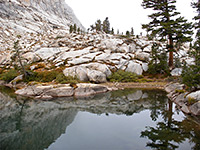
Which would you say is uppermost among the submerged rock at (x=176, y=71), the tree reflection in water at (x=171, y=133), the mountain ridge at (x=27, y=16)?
the mountain ridge at (x=27, y=16)

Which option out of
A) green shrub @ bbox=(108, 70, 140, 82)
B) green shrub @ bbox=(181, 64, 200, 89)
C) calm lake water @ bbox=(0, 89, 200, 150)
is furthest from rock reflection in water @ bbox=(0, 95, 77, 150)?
green shrub @ bbox=(108, 70, 140, 82)

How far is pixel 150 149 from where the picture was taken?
25.5 feet

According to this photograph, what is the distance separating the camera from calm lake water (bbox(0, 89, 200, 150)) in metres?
8.52

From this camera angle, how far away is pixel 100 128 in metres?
11.2

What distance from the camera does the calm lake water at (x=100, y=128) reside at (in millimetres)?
8523

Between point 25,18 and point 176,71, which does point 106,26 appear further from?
point 25,18

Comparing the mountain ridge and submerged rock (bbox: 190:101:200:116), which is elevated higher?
the mountain ridge

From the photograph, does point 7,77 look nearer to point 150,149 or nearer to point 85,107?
point 85,107

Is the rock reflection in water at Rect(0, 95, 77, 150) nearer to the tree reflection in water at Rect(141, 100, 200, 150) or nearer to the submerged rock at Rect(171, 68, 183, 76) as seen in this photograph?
the tree reflection in water at Rect(141, 100, 200, 150)

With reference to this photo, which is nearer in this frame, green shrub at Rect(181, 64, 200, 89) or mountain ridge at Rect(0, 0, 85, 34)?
green shrub at Rect(181, 64, 200, 89)

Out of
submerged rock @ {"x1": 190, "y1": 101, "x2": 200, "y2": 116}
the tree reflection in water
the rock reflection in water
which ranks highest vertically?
submerged rock @ {"x1": 190, "y1": 101, "x2": 200, "y2": 116}

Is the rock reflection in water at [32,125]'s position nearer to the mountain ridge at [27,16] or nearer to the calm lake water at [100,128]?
the calm lake water at [100,128]

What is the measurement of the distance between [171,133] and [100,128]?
5262 millimetres

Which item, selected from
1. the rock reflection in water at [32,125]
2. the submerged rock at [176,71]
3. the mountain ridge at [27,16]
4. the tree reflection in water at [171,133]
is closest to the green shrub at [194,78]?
the tree reflection in water at [171,133]
